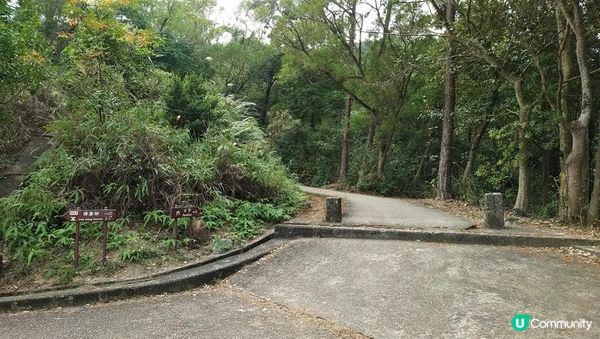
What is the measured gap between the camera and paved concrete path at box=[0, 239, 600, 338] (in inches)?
138

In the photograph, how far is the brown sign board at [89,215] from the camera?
4648 millimetres

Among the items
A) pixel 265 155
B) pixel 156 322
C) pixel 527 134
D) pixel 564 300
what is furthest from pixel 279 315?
pixel 527 134

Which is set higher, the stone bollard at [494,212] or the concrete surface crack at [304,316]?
the stone bollard at [494,212]

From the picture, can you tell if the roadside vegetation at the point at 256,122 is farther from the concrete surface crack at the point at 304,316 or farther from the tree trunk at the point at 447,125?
Answer: the concrete surface crack at the point at 304,316

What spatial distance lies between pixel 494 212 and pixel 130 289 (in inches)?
222

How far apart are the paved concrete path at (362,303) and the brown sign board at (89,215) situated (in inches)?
40.8

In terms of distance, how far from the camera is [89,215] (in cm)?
476

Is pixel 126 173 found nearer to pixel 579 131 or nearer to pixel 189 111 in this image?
pixel 189 111

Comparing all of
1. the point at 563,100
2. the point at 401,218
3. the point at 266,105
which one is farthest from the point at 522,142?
the point at 266,105

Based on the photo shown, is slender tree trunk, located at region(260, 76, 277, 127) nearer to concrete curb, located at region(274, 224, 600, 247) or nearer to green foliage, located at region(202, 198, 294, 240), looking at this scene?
green foliage, located at region(202, 198, 294, 240)

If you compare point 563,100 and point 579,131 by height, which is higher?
point 563,100

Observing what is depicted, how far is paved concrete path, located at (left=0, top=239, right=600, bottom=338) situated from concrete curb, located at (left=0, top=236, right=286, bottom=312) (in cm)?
14

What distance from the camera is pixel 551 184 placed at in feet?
43.1

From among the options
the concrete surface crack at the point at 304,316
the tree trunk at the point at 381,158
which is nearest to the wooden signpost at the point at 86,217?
the concrete surface crack at the point at 304,316
